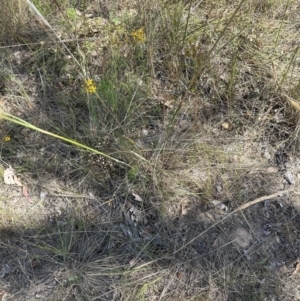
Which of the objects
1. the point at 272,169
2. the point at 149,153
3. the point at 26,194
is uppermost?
the point at 149,153

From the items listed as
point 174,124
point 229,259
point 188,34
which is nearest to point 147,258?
point 229,259

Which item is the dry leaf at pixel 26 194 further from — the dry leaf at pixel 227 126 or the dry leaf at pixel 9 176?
the dry leaf at pixel 227 126

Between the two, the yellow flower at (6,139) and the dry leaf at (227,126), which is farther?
the dry leaf at (227,126)

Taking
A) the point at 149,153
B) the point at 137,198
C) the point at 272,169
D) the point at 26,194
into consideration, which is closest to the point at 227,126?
the point at 272,169

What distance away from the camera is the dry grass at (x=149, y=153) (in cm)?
202

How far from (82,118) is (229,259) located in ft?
3.74

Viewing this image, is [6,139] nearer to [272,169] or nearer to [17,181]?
[17,181]

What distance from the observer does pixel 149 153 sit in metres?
2.21

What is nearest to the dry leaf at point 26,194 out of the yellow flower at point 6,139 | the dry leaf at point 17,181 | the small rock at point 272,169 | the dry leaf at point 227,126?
the dry leaf at point 17,181

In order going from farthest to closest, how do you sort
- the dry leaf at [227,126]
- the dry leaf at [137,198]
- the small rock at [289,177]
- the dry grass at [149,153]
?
the dry leaf at [227,126], the small rock at [289,177], the dry leaf at [137,198], the dry grass at [149,153]

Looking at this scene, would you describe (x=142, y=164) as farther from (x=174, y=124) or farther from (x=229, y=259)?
(x=229, y=259)

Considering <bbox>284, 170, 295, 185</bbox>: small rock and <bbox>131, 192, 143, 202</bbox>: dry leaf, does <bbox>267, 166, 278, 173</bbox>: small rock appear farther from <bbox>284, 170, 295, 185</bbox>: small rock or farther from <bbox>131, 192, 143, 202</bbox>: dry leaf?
<bbox>131, 192, 143, 202</bbox>: dry leaf

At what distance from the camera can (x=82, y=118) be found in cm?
235

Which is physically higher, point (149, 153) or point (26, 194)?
point (149, 153)
